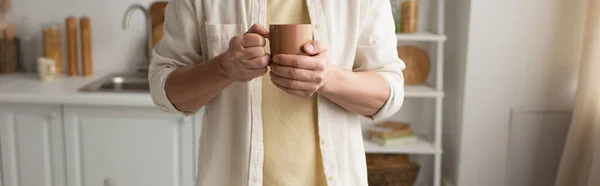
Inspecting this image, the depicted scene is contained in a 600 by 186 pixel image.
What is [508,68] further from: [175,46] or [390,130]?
[175,46]

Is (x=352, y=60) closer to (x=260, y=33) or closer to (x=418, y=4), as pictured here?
(x=260, y=33)

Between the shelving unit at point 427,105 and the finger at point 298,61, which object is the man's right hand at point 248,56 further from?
the shelving unit at point 427,105

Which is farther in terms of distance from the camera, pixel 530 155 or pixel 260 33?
pixel 530 155

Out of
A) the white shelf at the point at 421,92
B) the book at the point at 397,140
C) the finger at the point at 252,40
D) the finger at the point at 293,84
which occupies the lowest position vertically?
the book at the point at 397,140

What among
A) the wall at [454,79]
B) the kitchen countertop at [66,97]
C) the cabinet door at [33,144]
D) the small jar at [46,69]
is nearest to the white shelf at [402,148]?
the wall at [454,79]

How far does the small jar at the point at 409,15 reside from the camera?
261 cm

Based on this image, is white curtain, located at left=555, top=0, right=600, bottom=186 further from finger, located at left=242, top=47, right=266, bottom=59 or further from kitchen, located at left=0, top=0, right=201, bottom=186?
finger, located at left=242, top=47, right=266, bottom=59

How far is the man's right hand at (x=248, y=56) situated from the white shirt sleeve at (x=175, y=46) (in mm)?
174

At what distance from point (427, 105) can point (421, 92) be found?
0.35 m

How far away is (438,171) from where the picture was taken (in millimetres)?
2678

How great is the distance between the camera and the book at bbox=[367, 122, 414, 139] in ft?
8.73

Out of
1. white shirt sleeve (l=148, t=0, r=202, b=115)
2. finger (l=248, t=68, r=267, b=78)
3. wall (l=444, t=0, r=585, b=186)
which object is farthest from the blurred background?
finger (l=248, t=68, r=267, b=78)

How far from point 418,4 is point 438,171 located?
0.76 m

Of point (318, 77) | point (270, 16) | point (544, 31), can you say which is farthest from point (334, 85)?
point (544, 31)
